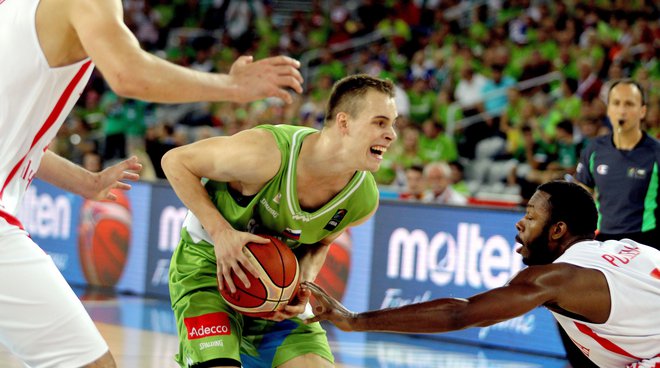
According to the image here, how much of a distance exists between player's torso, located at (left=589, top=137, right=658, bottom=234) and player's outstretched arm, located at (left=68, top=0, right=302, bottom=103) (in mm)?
4821

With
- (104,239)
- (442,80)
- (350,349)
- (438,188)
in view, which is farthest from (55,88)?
(442,80)

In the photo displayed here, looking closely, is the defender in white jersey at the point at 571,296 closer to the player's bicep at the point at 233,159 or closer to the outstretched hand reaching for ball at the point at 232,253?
the outstretched hand reaching for ball at the point at 232,253

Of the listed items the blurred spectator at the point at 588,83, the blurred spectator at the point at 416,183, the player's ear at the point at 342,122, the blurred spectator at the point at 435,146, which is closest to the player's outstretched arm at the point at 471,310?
the player's ear at the point at 342,122

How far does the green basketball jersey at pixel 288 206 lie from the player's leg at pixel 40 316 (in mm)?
1525

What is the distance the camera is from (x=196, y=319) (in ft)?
→ 14.4

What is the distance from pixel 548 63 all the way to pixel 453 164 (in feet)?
9.34

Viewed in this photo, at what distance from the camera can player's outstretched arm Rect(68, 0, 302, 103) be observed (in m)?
2.93

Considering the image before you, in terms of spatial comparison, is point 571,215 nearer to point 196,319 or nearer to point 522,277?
point 522,277

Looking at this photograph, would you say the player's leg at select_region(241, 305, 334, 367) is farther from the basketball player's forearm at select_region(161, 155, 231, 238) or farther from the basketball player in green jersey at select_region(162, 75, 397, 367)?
the basketball player's forearm at select_region(161, 155, 231, 238)

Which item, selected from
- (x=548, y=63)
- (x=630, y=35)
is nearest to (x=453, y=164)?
(x=548, y=63)

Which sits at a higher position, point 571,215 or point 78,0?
point 78,0

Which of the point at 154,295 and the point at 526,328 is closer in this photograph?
the point at 526,328

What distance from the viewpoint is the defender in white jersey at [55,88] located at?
116 inches

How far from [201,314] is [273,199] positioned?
61 centimetres
